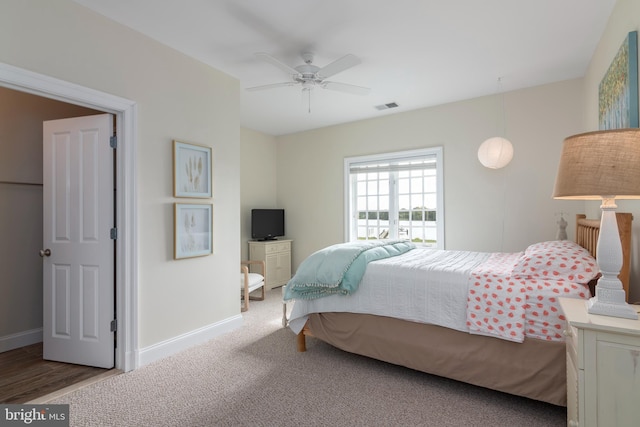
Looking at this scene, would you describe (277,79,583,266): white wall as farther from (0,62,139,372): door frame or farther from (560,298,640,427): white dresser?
(0,62,139,372): door frame

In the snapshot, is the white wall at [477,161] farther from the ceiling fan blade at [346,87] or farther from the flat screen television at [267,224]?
the ceiling fan blade at [346,87]

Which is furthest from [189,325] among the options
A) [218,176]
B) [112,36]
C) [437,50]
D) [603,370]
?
[437,50]

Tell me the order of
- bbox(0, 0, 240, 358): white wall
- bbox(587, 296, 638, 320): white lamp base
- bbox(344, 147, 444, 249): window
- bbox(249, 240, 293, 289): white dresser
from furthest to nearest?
bbox(249, 240, 293, 289): white dresser, bbox(344, 147, 444, 249): window, bbox(0, 0, 240, 358): white wall, bbox(587, 296, 638, 320): white lamp base

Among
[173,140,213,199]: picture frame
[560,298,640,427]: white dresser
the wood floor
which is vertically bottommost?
the wood floor

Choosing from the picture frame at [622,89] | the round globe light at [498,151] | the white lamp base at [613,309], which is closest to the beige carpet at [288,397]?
the white lamp base at [613,309]

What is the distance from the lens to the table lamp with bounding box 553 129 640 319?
1.36 meters

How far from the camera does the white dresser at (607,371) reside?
4.45 feet

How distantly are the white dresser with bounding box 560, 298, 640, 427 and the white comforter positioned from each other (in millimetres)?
808

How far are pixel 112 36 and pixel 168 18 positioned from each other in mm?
475

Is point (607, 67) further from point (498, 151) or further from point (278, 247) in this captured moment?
point (278, 247)

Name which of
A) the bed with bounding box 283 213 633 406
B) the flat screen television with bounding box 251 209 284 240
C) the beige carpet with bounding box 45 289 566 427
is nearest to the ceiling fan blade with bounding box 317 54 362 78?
the bed with bounding box 283 213 633 406

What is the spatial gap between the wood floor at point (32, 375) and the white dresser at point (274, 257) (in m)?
2.84

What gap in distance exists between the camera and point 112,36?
257 cm

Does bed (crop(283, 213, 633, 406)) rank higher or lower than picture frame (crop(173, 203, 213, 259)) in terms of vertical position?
lower
